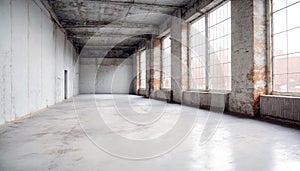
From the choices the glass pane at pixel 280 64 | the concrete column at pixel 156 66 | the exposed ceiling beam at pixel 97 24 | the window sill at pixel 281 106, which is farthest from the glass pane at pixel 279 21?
the concrete column at pixel 156 66

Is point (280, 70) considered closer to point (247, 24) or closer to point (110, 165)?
point (247, 24)

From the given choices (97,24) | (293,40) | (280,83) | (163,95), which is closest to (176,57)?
(163,95)

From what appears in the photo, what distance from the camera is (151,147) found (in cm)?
320

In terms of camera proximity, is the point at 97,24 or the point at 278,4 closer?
the point at 278,4

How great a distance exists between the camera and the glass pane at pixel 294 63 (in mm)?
5104

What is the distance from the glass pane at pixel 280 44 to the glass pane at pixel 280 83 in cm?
59

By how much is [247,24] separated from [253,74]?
4.51ft

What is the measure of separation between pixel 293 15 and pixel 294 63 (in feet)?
3.66

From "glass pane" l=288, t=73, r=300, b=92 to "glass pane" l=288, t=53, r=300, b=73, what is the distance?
12 cm

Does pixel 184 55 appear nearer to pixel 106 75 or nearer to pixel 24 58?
pixel 24 58

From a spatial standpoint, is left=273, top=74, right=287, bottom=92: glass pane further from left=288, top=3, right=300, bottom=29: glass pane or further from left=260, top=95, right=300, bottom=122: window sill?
left=288, top=3, right=300, bottom=29: glass pane

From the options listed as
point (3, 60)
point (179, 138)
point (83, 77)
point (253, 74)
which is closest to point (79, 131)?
point (179, 138)

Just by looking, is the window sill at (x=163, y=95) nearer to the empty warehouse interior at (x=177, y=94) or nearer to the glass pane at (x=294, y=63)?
the empty warehouse interior at (x=177, y=94)

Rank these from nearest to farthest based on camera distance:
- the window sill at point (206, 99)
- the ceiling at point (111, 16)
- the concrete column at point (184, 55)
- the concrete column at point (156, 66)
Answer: the window sill at point (206, 99), the ceiling at point (111, 16), the concrete column at point (184, 55), the concrete column at point (156, 66)
